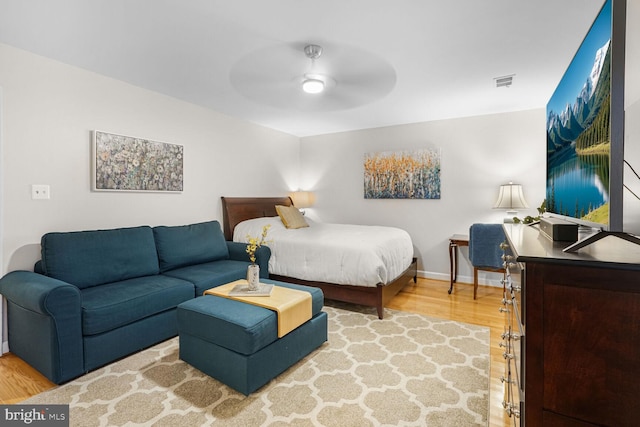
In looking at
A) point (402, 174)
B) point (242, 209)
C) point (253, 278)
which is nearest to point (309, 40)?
point (253, 278)

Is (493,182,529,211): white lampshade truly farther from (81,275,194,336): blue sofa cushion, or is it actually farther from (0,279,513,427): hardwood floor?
(81,275,194,336): blue sofa cushion

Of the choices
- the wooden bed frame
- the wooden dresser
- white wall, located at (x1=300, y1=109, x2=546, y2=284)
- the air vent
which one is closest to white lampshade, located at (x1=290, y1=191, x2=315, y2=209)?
the wooden bed frame

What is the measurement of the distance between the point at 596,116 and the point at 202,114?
3959 mm

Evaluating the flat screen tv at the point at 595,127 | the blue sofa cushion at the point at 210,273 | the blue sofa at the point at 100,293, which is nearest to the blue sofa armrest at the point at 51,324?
the blue sofa at the point at 100,293

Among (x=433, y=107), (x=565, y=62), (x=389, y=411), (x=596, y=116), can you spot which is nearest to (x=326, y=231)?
(x=433, y=107)

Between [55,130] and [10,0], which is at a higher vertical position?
[10,0]

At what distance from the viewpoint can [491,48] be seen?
2.47 meters

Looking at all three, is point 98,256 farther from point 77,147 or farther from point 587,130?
point 587,130

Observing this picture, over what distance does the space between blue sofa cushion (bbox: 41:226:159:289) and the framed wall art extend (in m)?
0.53

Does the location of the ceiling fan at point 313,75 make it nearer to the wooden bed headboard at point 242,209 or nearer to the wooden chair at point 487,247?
the wooden bed headboard at point 242,209

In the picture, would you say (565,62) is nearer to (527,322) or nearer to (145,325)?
(527,322)

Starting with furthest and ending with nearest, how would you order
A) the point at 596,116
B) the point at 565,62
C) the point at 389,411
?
1. the point at 565,62
2. the point at 389,411
3. the point at 596,116

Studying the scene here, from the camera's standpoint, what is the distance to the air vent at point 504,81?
3030 millimetres

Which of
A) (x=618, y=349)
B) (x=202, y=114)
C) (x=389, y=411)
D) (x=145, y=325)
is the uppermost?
(x=202, y=114)
